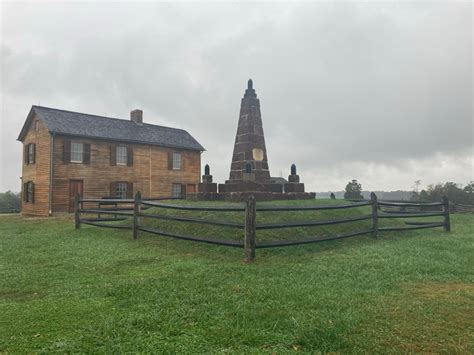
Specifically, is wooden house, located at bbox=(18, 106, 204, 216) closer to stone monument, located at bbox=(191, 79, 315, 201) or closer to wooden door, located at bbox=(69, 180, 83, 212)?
wooden door, located at bbox=(69, 180, 83, 212)

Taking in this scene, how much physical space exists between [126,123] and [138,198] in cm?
1902

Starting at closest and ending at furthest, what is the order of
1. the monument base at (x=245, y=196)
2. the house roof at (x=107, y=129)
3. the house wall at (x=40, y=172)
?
the monument base at (x=245, y=196), the house wall at (x=40, y=172), the house roof at (x=107, y=129)

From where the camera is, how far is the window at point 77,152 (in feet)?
71.9

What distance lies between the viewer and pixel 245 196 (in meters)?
13.0

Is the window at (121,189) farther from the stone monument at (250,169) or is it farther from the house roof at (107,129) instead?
the stone monument at (250,169)

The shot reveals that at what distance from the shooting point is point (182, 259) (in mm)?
7066

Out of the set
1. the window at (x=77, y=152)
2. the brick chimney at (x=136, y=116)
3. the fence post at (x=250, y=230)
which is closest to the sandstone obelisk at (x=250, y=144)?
the fence post at (x=250, y=230)

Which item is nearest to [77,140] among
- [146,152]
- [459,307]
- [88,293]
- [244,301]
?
[146,152]

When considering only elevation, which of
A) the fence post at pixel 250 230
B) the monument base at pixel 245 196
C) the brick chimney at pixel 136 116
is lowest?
the fence post at pixel 250 230

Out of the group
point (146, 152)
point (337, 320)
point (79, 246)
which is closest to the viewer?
point (337, 320)

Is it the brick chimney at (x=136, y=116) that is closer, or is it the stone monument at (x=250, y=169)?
the stone monument at (x=250, y=169)

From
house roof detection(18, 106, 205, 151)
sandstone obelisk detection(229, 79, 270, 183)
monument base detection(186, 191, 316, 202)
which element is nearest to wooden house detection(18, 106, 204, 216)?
house roof detection(18, 106, 205, 151)

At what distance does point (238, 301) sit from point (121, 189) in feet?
72.8

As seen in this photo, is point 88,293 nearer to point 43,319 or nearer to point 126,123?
point 43,319
